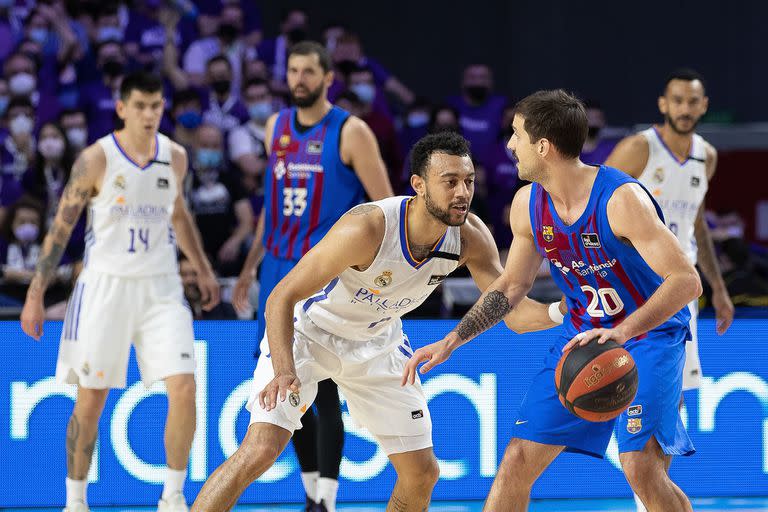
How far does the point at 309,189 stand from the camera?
6145 millimetres

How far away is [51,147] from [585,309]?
5.64 m

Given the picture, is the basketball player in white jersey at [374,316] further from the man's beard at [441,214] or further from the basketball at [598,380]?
the basketball at [598,380]

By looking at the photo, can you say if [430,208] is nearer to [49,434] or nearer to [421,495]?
[421,495]

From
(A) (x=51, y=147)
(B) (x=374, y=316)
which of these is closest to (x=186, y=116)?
(A) (x=51, y=147)

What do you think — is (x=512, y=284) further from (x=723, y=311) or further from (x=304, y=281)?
(x=723, y=311)

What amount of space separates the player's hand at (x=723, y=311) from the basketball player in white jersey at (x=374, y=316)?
5.75 feet

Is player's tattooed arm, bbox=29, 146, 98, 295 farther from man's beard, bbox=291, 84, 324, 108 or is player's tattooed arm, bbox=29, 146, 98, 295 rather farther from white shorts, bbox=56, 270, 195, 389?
man's beard, bbox=291, 84, 324, 108

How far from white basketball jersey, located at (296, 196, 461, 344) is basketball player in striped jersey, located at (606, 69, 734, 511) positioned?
180 cm

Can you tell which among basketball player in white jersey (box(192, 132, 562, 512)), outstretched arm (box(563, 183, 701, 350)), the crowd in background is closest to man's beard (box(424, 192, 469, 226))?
basketball player in white jersey (box(192, 132, 562, 512))

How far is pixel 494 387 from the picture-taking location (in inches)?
263

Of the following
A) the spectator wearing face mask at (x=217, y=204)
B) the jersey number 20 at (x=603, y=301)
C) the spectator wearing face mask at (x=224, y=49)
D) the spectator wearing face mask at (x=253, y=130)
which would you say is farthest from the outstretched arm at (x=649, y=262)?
the spectator wearing face mask at (x=224, y=49)

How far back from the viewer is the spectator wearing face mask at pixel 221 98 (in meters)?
10.4

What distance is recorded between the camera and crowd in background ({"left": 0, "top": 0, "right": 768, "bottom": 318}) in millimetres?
8984

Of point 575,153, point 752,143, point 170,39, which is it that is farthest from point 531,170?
point 752,143
